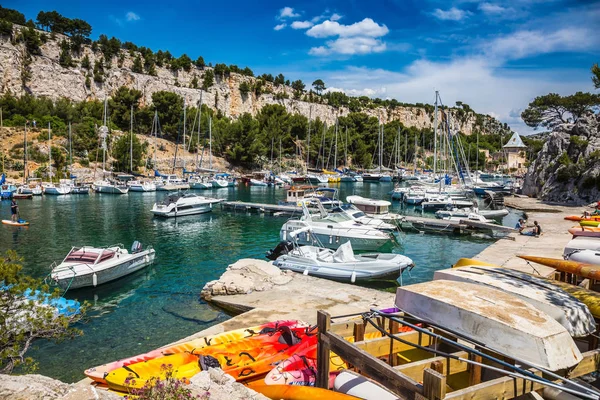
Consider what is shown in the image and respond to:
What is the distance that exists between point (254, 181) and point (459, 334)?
63.9m

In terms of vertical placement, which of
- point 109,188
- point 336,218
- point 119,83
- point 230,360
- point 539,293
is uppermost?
point 119,83

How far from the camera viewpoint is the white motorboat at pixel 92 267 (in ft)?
50.0

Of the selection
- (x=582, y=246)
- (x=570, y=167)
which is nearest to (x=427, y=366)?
(x=582, y=246)

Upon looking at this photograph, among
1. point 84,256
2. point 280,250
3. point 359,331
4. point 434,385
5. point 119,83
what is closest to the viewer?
point 434,385

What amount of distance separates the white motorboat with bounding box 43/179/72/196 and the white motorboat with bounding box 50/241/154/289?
3714 centimetres

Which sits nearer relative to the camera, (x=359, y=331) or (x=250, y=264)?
(x=359, y=331)

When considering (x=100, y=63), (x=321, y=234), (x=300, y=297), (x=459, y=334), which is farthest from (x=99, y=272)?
(x=100, y=63)

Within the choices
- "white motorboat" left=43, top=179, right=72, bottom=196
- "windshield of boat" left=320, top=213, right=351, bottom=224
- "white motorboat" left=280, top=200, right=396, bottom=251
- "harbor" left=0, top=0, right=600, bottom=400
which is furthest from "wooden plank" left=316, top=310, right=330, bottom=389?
"white motorboat" left=43, top=179, right=72, bottom=196

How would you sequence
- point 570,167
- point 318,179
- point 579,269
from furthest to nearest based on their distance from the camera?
point 318,179
point 570,167
point 579,269

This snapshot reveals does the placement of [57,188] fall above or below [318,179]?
below

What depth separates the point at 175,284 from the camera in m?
17.0

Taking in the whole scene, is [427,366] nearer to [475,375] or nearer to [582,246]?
[475,375]

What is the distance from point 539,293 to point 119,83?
9181cm

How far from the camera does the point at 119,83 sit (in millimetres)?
84562
